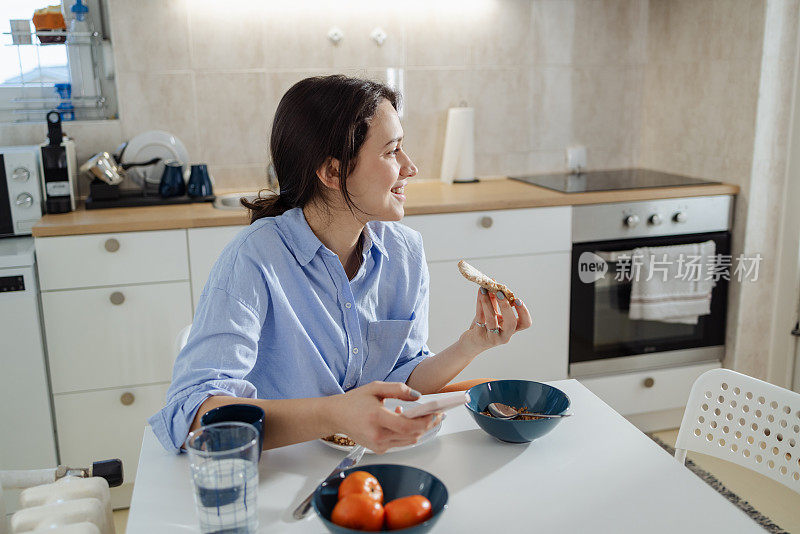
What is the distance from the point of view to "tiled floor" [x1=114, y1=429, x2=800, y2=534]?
2305 millimetres

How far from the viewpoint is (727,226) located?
2.83 meters

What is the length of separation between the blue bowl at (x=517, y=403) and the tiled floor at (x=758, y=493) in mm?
1401

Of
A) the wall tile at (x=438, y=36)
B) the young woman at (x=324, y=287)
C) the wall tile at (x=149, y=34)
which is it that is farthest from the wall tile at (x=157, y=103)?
the young woman at (x=324, y=287)

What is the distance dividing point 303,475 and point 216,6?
218cm

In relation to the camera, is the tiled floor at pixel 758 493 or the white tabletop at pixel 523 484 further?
the tiled floor at pixel 758 493

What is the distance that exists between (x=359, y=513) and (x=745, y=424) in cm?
84

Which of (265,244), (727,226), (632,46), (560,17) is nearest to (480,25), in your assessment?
(560,17)

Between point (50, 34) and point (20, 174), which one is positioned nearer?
point (20, 174)

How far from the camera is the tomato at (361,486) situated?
0.93 metres

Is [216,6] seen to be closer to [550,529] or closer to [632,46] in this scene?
[632,46]

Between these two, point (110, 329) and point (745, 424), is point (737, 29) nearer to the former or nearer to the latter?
point (745, 424)

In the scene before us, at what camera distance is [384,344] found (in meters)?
1.52

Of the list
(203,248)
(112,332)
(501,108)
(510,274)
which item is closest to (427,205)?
(510,274)

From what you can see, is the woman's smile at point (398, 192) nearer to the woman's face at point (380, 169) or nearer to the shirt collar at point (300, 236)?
the woman's face at point (380, 169)
